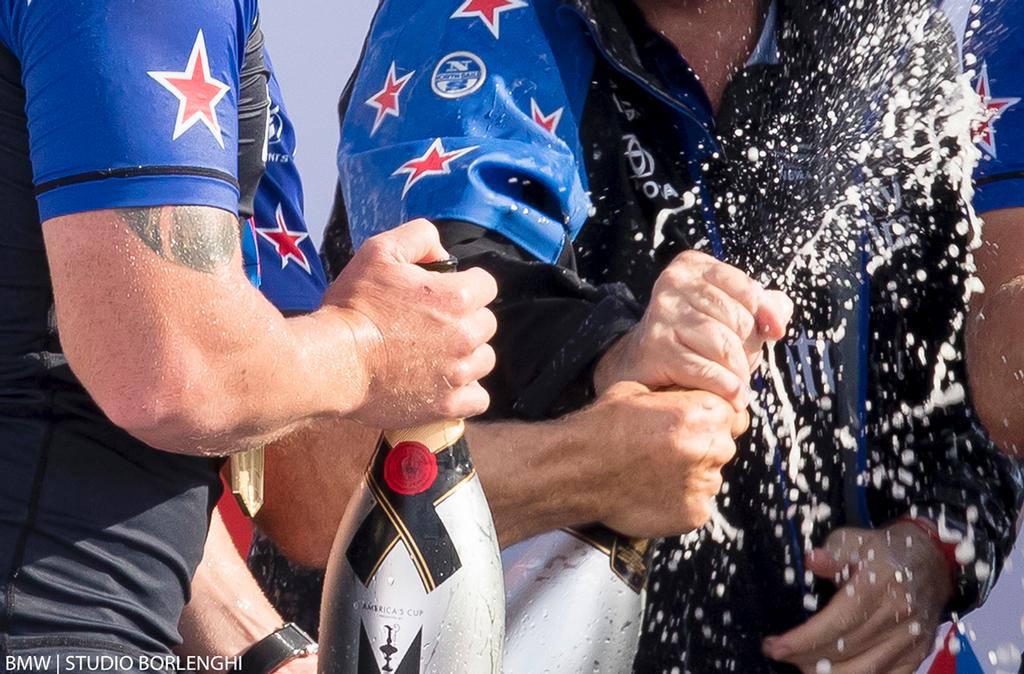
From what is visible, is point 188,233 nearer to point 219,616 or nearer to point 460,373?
point 460,373

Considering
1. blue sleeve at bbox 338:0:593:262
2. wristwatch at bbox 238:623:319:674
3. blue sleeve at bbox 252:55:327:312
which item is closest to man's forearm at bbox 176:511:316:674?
wristwatch at bbox 238:623:319:674

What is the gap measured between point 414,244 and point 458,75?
0.69 m

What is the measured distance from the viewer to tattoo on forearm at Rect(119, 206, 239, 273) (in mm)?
1033

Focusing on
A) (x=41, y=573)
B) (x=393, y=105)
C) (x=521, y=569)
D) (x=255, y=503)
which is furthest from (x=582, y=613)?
(x=393, y=105)

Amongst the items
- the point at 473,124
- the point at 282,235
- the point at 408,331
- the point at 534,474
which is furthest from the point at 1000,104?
the point at 408,331

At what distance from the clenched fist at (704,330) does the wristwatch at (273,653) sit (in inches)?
17.7

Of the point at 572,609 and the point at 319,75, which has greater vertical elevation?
the point at 319,75

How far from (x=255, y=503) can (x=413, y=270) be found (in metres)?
0.30

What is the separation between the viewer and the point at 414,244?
1.21 m

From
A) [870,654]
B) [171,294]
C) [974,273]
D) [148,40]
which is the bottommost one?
[870,654]

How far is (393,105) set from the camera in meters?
1.85

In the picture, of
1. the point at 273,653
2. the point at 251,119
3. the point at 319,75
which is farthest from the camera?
the point at 319,75

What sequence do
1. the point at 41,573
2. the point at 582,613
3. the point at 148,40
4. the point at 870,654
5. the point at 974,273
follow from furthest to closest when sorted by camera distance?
the point at 974,273 → the point at 870,654 → the point at 582,613 → the point at 41,573 → the point at 148,40

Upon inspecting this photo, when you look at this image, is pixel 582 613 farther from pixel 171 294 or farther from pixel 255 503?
pixel 171 294
